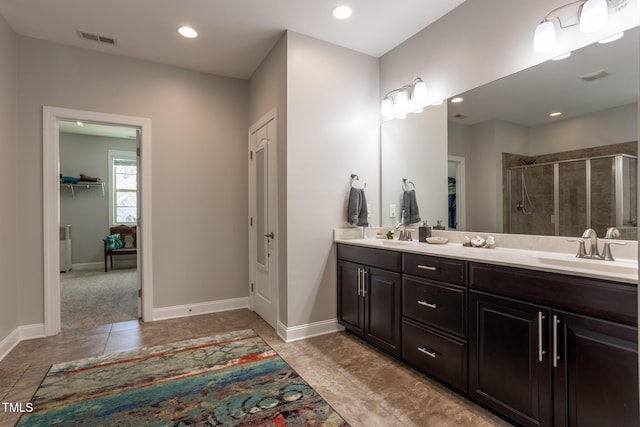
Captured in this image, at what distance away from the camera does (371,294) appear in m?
2.59

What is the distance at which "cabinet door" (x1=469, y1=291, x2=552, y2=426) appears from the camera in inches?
58.5

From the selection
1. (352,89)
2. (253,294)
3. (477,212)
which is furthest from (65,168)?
(477,212)

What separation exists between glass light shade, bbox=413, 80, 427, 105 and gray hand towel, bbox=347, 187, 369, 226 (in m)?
0.95

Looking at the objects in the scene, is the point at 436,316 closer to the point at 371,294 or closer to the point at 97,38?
the point at 371,294

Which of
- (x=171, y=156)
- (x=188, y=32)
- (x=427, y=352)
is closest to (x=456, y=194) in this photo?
(x=427, y=352)

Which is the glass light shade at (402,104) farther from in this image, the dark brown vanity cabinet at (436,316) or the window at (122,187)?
the window at (122,187)

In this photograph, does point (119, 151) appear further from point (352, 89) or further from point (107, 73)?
point (352, 89)

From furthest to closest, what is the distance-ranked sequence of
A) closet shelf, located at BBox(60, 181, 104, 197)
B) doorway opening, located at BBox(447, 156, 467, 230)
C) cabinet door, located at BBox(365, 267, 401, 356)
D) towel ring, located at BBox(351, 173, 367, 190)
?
closet shelf, located at BBox(60, 181, 104, 197), towel ring, located at BBox(351, 173, 367, 190), doorway opening, located at BBox(447, 156, 467, 230), cabinet door, located at BBox(365, 267, 401, 356)

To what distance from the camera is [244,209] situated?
3.86m

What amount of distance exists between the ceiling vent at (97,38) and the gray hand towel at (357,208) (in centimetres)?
262

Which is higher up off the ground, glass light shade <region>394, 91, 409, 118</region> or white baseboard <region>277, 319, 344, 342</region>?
glass light shade <region>394, 91, 409, 118</region>

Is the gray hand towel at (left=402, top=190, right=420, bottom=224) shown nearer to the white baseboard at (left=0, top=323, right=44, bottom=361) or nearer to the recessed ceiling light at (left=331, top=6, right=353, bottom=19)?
the recessed ceiling light at (left=331, top=6, right=353, bottom=19)

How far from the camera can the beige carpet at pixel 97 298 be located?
3.46m

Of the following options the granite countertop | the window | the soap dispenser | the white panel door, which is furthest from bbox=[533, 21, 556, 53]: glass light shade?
the window
